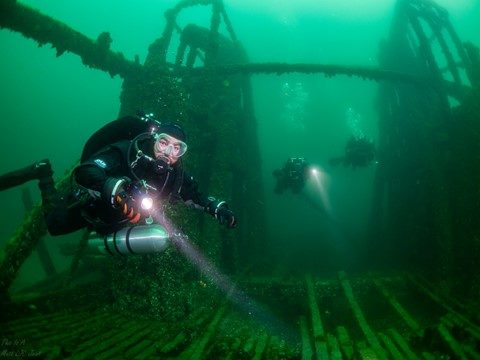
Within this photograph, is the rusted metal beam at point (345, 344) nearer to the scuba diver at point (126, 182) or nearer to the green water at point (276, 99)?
the scuba diver at point (126, 182)

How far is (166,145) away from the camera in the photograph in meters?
3.86

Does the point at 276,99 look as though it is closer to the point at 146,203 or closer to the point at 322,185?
the point at 322,185

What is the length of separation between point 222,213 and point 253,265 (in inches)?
217

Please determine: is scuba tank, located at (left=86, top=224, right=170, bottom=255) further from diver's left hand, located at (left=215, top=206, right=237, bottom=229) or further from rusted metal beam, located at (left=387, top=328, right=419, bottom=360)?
rusted metal beam, located at (left=387, top=328, right=419, bottom=360)

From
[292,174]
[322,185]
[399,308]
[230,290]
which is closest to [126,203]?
[230,290]

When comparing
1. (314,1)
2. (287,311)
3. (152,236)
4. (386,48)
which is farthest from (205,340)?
(314,1)

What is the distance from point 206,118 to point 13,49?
537 ft

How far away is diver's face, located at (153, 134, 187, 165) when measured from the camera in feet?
12.6

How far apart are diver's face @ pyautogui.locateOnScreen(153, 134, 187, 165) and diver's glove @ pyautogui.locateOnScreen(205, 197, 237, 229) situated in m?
1.11

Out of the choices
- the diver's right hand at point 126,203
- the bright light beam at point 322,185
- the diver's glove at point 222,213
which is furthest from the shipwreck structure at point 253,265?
the bright light beam at point 322,185

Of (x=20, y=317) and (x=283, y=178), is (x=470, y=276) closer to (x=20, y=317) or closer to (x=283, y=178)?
(x=283, y=178)

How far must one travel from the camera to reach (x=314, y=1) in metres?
58.8

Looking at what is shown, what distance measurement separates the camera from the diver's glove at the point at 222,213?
4488 mm

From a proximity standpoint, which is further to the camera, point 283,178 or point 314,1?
point 314,1
